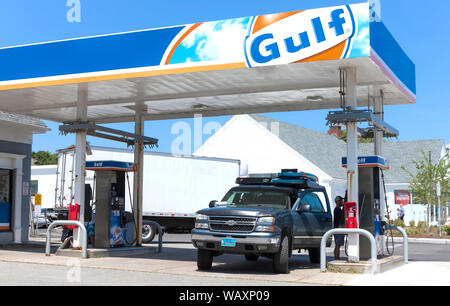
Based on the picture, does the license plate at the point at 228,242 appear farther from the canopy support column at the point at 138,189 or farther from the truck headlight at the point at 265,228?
the canopy support column at the point at 138,189

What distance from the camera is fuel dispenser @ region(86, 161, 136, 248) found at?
16453 millimetres

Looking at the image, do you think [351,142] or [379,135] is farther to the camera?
[379,135]

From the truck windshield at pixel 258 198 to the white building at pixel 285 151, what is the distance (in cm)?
2239

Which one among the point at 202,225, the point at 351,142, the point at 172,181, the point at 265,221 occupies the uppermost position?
the point at 351,142

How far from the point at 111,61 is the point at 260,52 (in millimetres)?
3766

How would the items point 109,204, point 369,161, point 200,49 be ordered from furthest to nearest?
point 109,204 < point 369,161 < point 200,49

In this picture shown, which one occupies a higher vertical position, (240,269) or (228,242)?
(228,242)

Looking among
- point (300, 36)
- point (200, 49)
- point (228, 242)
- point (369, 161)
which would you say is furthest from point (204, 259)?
point (300, 36)

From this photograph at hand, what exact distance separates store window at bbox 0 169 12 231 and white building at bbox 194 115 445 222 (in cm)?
1811

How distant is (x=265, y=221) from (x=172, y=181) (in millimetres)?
16861

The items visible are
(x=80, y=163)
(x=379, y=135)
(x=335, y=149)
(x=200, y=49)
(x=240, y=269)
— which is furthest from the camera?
(x=335, y=149)

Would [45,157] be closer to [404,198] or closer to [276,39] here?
[404,198]

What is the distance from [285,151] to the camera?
3938 cm

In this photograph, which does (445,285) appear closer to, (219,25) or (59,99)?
(219,25)
